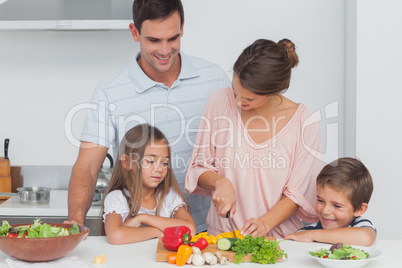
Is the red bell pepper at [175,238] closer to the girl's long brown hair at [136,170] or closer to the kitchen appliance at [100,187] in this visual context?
the girl's long brown hair at [136,170]

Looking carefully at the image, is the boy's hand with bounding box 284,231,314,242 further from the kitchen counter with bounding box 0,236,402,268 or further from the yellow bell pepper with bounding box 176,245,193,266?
the yellow bell pepper with bounding box 176,245,193,266

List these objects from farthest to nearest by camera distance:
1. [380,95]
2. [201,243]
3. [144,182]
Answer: [380,95]
[144,182]
[201,243]

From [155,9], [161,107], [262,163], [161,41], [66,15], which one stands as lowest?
[262,163]

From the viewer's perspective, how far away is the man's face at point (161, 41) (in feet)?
7.27

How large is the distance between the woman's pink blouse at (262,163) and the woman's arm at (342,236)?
0.15 metres

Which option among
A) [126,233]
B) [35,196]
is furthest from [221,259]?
[35,196]

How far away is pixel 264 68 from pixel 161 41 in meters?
0.54

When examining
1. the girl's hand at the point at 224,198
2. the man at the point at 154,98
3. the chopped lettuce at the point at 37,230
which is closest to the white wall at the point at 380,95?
the man at the point at 154,98

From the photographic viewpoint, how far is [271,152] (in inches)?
81.4

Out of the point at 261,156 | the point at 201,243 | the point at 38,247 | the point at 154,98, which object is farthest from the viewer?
the point at 154,98

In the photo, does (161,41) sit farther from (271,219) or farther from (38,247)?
(38,247)

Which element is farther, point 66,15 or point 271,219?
point 66,15

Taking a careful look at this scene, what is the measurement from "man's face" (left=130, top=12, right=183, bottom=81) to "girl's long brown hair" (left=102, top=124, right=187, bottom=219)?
264mm

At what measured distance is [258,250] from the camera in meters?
1.63
